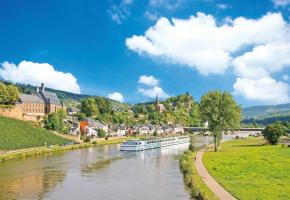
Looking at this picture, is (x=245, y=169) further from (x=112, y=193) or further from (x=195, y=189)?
(x=112, y=193)

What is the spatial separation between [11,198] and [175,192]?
1523 centimetres

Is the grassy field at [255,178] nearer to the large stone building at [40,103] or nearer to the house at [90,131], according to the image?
the house at [90,131]

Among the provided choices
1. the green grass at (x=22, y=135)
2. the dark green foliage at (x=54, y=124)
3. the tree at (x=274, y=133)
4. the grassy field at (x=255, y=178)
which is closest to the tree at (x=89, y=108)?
the dark green foliage at (x=54, y=124)

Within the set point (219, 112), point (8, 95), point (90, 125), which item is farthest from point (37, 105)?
point (219, 112)

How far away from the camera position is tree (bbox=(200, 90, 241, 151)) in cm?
9706

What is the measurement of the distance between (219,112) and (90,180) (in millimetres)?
49659

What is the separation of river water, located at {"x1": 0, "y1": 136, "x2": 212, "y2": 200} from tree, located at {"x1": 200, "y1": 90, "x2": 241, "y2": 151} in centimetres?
2332

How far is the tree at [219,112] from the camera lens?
97062mm

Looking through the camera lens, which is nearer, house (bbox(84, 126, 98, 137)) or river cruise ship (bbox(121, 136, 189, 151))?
river cruise ship (bbox(121, 136, 189, 151))

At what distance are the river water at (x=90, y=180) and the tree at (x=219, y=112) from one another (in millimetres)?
23320

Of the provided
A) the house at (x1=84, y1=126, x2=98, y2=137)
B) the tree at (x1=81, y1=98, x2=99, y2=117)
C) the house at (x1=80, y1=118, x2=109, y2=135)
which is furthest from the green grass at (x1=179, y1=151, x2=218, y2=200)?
the tree at (x1=81, y1=98, x2=99, y2=117)

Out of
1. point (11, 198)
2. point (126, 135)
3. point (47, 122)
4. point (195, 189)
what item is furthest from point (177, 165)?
point (126, 135)

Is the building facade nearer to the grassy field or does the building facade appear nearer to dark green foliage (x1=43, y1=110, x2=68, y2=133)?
dark green foliage (x1=43, y1=110, x2=68, y2=133)

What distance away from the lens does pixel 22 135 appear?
334ft
